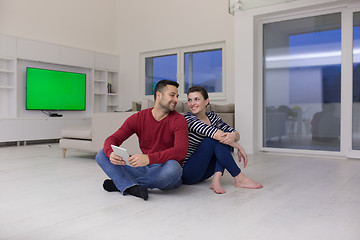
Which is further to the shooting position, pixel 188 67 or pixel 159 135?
pixel 188 67

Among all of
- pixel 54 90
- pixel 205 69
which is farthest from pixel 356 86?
pixel 54 90

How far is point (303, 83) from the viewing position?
175 inches

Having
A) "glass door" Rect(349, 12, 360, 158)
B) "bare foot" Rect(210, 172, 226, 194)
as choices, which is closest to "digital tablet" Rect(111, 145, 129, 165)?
"bare foot" Rect(210, 172, 226, 194)

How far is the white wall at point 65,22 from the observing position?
20.3ft

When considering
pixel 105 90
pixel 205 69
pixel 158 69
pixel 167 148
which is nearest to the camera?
pixel 167 148

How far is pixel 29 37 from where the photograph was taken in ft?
20.9

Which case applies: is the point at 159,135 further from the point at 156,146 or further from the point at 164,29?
the point at 164,29

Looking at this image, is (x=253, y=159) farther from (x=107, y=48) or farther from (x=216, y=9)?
(x=107, y=48)

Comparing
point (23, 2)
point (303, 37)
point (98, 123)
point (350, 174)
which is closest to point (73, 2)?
point (23, 2)

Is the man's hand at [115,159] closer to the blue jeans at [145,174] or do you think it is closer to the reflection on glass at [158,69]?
the blue jeans at [145,174]

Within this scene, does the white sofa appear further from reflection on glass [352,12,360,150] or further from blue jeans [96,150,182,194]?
reflection on glass [352,12,360,150]

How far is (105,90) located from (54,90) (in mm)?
1276

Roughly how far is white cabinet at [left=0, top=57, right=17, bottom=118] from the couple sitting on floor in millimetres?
4597

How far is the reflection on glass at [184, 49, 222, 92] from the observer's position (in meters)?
6.67
